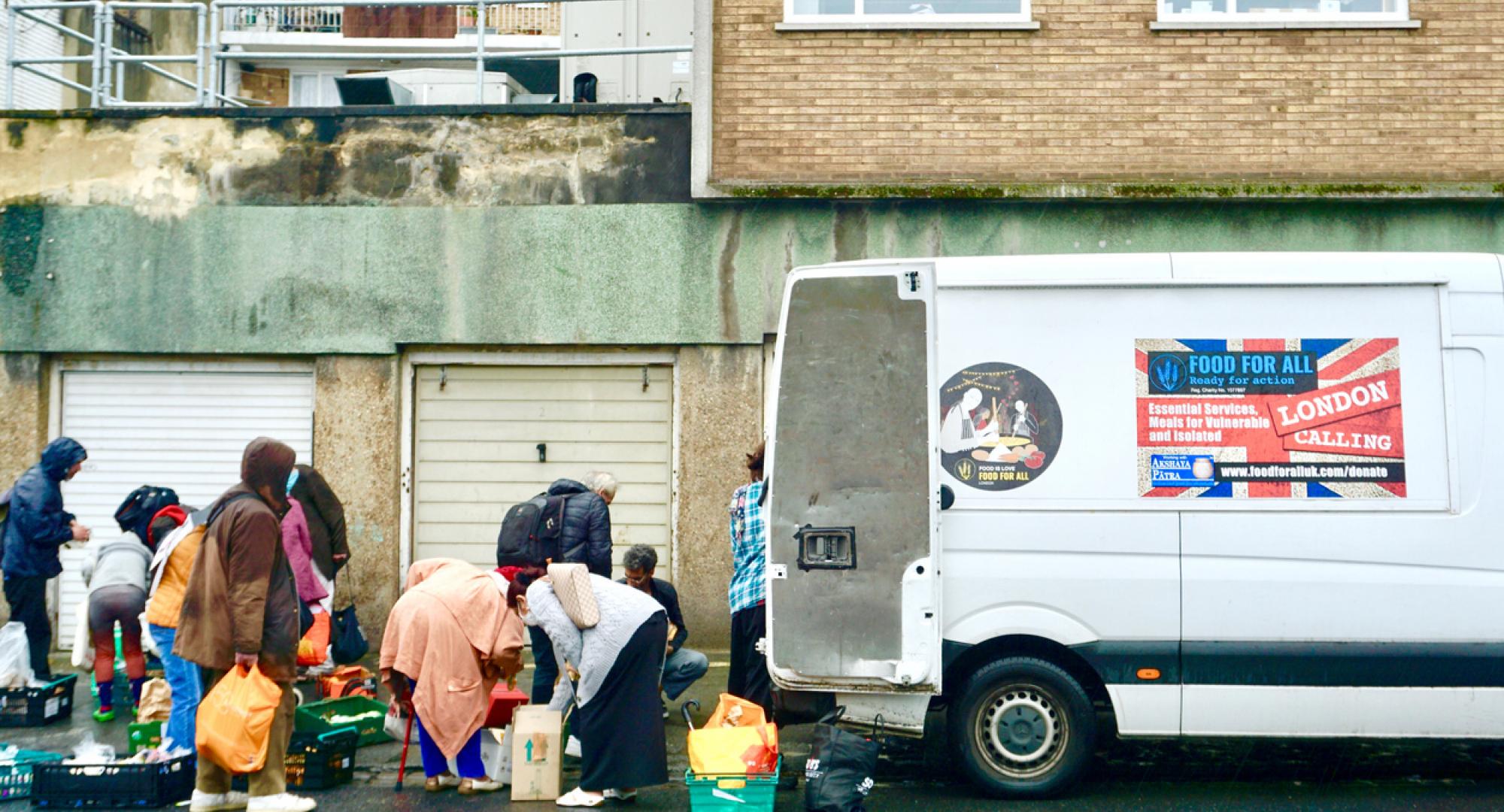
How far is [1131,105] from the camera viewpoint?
10.3 meters

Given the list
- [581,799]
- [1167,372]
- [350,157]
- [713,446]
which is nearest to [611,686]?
[581,799]

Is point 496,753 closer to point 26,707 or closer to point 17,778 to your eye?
point 17,778

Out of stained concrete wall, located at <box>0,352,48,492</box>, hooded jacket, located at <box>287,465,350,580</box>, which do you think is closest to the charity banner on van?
hooded jacket, located at <box>287,465,350,580</box>

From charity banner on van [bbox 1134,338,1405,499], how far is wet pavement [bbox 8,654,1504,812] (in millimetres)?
1564

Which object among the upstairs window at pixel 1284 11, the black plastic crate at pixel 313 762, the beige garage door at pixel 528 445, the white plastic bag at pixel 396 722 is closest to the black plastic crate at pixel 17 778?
the black plastic crate at pixel 313 762

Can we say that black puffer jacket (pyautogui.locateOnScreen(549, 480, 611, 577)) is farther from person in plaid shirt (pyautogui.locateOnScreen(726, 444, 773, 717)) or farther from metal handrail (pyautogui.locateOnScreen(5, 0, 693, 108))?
metal handrail (pyautogui.locateOnScreen(5, 0, 693, 108))

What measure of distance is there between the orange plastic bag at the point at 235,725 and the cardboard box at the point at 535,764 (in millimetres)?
1207

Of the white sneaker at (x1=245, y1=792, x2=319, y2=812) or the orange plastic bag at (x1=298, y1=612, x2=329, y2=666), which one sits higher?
the orange plastic bag at (x1=298, y1=612, x2=329, y2=666)

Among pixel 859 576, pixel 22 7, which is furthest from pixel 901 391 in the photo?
pixel 22 7

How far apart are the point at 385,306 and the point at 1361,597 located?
7.43m

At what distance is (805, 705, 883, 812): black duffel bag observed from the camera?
6.16 meters

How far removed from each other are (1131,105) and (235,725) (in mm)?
7791

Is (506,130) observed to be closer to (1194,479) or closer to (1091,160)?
(1091,160)

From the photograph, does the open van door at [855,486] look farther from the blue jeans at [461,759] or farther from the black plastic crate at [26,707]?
the black plastic crate at [26,707]
